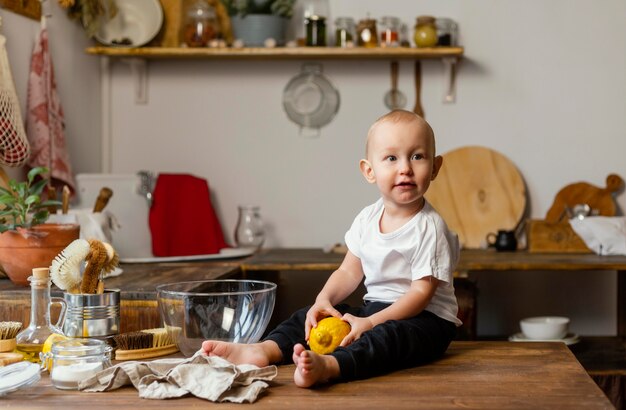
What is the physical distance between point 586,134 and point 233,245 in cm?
142

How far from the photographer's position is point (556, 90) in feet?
10.9

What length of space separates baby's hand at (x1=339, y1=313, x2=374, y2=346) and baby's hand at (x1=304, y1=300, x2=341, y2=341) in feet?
0.14

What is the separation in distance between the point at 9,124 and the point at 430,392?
162cm

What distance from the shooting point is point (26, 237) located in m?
1.94

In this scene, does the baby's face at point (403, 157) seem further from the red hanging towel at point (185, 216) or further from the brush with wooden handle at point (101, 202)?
the red hanging towel at point (185, 216)

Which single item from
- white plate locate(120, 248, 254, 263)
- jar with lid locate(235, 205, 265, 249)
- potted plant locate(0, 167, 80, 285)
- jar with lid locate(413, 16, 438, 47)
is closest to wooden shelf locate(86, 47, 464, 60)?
jar with lid locate(413, 16, 438, 47)

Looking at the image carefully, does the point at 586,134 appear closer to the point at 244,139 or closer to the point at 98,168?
the point at 244,139

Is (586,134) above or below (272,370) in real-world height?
above

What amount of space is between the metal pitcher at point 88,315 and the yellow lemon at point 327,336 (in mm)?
358

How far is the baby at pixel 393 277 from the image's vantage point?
1.41 m

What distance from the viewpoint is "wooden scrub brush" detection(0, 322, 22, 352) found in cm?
154

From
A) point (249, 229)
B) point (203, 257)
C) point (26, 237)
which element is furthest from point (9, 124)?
point (249, 229)

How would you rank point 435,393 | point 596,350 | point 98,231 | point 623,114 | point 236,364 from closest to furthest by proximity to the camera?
point 435,393
point 236,364
point 98,231
point 596,350
point 623,114

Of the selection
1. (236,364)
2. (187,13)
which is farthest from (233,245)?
(236,364)
